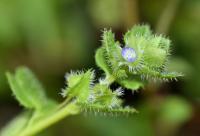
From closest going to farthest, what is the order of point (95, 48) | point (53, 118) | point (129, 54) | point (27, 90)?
point (129, 54) < point (53, 118) < point (27, 90) < point (95, 48)

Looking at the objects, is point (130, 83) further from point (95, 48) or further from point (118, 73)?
point (95, 48)

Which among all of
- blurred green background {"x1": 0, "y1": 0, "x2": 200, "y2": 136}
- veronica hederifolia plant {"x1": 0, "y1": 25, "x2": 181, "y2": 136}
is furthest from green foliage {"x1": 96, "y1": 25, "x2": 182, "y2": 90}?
blurred green background {"x1": 0, "y1": 0, "x2": 200, "y2": 136}

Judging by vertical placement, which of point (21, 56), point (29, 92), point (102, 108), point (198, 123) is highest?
point (21, 56)

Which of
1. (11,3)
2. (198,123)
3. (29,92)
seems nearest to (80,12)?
(11,3)

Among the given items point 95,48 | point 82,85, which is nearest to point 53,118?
point 82,85

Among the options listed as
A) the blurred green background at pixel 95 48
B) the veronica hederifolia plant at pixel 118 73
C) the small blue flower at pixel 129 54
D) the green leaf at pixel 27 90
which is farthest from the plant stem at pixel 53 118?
the blurred green background at pixel 95 48

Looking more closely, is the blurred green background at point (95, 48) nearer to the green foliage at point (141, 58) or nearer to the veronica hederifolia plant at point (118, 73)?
the veronica hederifolia plant at point (118, 73)

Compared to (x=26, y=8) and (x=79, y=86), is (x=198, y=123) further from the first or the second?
(x=79, y=86)
